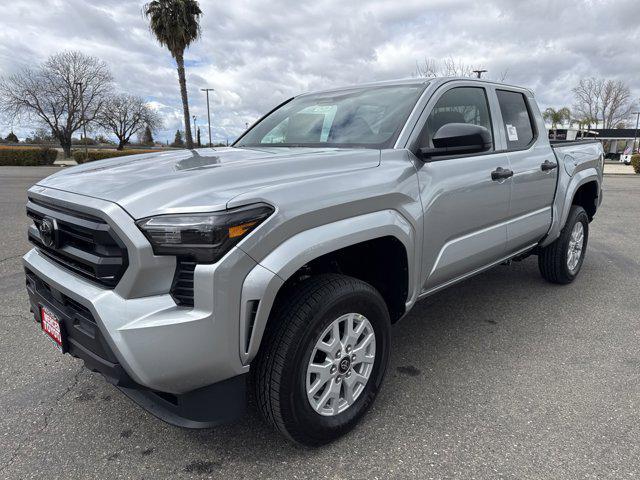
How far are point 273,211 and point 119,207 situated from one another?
0.59 m

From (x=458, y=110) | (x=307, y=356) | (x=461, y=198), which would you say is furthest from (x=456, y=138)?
(x=307, y=356)

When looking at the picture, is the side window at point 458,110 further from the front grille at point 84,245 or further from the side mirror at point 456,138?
the front grille at point 84,245

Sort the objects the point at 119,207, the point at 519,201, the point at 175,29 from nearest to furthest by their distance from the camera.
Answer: the point at 119,207 < the point at 519,201 < the point at 175,29

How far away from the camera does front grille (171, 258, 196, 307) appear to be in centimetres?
179

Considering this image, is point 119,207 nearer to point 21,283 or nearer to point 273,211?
point 273,211

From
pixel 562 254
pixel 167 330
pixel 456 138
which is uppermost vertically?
pixel 456 138

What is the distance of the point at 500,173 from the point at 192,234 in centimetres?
232

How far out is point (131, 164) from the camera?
8.30 ft

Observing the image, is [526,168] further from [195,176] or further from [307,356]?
[195,176]

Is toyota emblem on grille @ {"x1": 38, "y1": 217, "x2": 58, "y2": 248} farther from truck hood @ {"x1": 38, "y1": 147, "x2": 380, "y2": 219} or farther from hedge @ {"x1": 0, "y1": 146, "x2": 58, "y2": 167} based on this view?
hedge @ {"x1": 0, "y1": 146, "x2": 58, "y2": 167}

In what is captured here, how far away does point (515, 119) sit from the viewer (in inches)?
Answer: 152

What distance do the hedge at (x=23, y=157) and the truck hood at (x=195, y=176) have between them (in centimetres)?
3284

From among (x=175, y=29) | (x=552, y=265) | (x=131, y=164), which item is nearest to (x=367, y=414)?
(x=131, y=164)

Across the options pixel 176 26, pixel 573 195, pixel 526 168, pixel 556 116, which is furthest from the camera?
pixel 556 116
